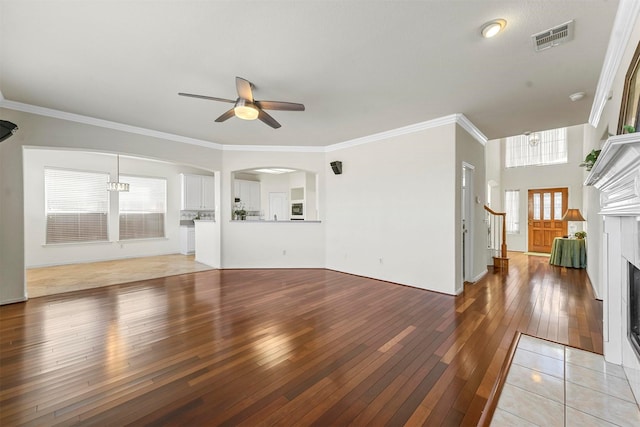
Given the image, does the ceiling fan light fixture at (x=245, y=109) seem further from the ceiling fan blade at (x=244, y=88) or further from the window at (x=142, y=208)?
the window at (x=142, y=208)

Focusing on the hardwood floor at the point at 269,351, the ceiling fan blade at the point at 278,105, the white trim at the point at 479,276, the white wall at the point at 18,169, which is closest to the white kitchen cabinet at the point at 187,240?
the hardwood floor at the point at 269,351

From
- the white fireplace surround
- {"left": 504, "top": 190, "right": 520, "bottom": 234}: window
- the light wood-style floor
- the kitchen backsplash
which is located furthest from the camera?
{"left": 504, "top": 190, "right": 520, "bottom": 234}: window

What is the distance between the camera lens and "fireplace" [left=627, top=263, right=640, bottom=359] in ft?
6.27

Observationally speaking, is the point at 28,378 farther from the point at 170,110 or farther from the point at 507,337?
the point at 507,337

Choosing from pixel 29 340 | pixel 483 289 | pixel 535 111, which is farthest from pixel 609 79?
pixel 29 340

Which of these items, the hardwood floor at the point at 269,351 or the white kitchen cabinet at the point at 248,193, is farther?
the white kitchen cabinet at the point at 248,193

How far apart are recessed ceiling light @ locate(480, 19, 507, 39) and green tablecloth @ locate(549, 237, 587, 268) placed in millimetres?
6177

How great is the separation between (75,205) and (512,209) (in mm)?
12631

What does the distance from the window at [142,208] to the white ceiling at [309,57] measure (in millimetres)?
3938

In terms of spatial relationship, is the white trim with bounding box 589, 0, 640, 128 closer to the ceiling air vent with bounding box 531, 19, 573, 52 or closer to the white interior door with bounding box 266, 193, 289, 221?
the ceiling air vent with bounding box 531, 19, 573, 52

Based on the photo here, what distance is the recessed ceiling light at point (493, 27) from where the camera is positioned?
1953 mm

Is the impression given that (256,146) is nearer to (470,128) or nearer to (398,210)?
(398,210)

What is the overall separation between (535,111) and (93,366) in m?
5.76

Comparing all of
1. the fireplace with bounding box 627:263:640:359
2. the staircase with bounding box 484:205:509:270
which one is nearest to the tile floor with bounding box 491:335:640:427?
the fireplace with bounding box 627:263:640:359
